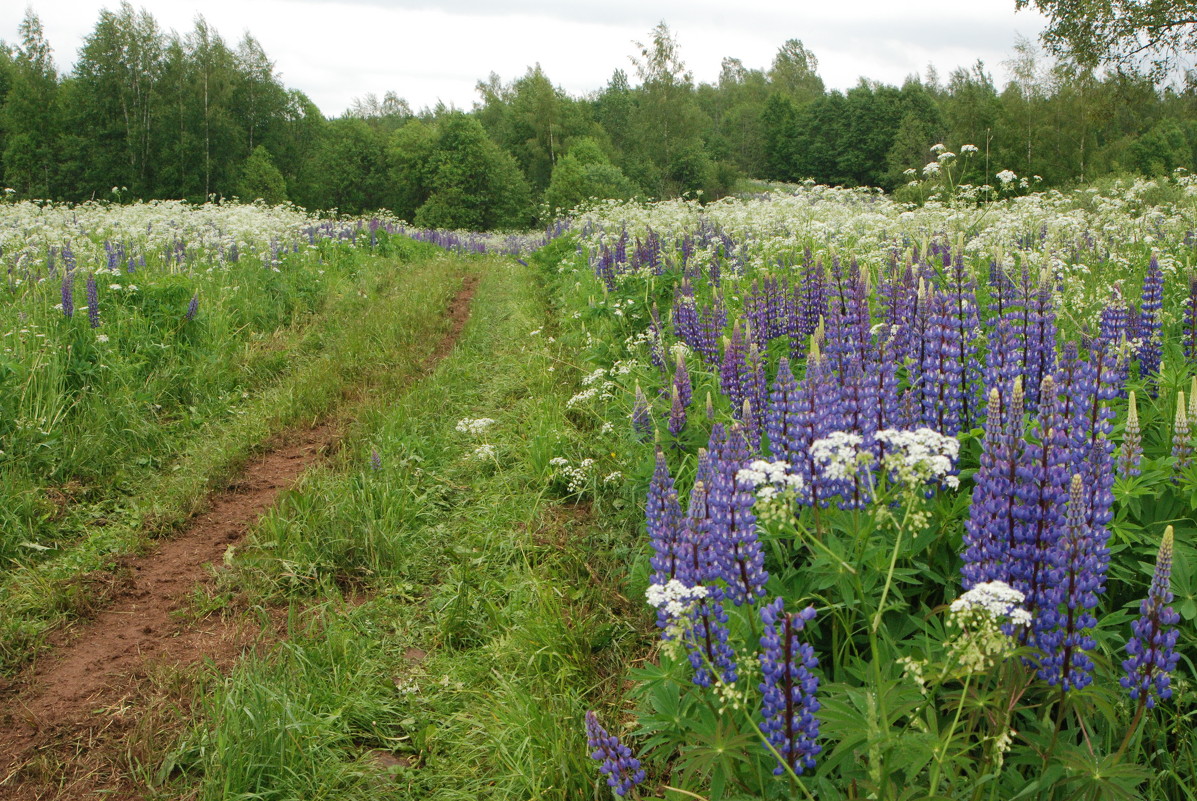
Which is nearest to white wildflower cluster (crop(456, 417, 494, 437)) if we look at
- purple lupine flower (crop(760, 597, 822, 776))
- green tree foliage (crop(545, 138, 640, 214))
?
purple lupine flower (crop(760, 597, 822, 776))

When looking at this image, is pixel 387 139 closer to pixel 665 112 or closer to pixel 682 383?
pixel 665 112

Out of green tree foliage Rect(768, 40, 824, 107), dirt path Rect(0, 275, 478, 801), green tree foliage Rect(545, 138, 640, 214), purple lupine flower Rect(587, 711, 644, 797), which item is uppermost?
green tree foliage Rect(768, 40, 824, 107)

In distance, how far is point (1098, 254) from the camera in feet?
24.4

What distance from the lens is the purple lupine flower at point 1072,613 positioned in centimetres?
198

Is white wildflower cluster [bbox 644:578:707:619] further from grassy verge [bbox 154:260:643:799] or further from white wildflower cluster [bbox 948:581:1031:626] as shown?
grassy verge [bbox 154:260:643:799]

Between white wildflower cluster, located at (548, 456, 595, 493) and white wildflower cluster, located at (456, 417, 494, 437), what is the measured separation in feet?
2.89

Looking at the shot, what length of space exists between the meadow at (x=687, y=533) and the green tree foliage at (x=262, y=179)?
48.0 m

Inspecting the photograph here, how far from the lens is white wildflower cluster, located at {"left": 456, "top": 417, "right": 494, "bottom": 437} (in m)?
5.96

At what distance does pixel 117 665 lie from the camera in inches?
144

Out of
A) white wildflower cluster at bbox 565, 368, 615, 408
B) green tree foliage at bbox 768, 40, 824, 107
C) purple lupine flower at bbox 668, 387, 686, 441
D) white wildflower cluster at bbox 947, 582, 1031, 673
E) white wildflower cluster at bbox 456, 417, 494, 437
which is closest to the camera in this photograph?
white wildflower cluster at bbox 947, 582, 1031, 673

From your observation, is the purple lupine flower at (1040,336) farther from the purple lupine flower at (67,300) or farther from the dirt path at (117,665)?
the purple lupine flower at (67,300)

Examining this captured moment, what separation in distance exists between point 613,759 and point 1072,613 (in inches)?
52.7

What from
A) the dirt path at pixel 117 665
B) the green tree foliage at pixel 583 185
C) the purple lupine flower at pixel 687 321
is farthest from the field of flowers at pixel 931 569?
the green tree foliage at pixel 583 185

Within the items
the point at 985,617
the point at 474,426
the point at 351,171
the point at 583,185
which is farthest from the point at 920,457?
Answer: the point at 351,171
